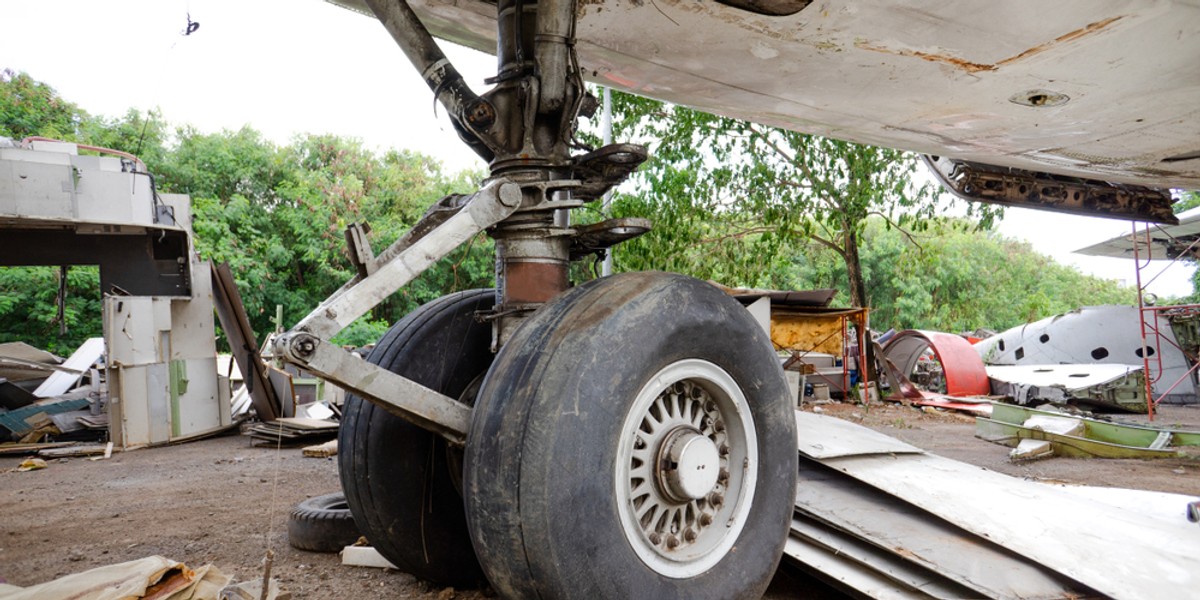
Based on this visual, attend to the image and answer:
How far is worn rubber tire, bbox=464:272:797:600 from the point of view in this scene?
5.98ft

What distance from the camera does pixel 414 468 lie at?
109 inches

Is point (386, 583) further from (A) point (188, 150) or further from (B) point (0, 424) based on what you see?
(A) point (188, 150)

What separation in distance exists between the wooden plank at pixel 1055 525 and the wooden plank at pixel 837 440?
45mm

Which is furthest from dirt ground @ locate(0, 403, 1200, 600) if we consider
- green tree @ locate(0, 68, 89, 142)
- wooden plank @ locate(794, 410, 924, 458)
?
green tree @ locate(0, 68, 89, 142)

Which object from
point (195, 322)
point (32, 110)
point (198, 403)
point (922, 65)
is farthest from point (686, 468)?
point (32, 110)

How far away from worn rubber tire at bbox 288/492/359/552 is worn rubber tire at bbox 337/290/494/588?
2.46ft

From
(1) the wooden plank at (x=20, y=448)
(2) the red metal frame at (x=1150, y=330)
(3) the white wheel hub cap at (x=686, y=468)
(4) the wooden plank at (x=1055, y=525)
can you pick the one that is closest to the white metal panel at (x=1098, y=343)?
(2) the red metal frame at (x=1150, y=330)

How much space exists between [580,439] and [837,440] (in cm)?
226

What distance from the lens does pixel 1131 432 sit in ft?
24.5

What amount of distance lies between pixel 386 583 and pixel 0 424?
8.19 meters

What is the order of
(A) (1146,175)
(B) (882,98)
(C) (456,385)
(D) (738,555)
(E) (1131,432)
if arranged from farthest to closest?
(E) (1131,432)
(A) (1146,175)
(B) (882,98)
(C) (456,385)
(D) (738,555)

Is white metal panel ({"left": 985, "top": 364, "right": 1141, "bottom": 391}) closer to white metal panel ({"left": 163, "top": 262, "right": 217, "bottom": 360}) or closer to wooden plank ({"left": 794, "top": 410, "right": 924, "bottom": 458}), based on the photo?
wooden plank ({"left": 794, "top": 410, "right": 924, "bottom": 458})

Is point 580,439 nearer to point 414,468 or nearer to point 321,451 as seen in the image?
point 414,468

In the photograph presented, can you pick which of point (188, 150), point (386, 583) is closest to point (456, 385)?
point (386, 583)
